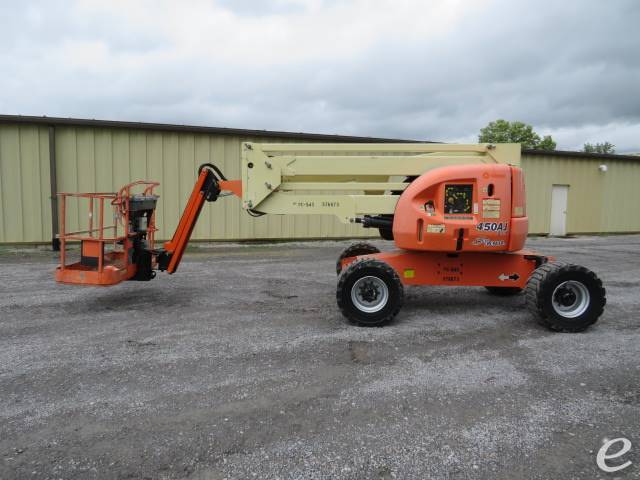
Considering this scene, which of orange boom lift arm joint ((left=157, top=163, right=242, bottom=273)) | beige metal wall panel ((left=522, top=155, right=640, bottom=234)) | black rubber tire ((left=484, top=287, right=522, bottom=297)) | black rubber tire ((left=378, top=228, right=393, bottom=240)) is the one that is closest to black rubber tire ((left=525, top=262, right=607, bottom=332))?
black rubber tire ((left=484, top=287, right=522, bottom=297))

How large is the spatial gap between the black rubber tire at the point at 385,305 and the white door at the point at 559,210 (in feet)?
45.4

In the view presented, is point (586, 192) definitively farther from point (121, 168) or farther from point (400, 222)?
point (121, 168)

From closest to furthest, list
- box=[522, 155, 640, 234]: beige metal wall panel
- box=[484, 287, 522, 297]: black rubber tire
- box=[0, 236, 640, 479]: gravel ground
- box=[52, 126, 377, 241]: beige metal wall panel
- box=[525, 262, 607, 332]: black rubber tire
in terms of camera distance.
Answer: box=[0, 236, 640, 479]: gravel ground < box=[525, 262, 607, 332]: black rubber tire < box=[484, 287, 522, 297]: black rubber tire < box=[52, 126, 377, 241]: beige metal wall panel < box=[522, 155, 640, 234]: beige metal wall panel

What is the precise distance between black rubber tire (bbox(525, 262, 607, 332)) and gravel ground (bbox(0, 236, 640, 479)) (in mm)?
208

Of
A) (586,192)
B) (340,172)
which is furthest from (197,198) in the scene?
(586,192)

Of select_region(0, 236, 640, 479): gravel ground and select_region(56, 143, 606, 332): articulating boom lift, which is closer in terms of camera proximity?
select_region(0, 236, 640, 479): gravel ground

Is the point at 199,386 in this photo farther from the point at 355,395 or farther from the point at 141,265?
the point at 141,265

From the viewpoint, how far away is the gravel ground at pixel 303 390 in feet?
9.18

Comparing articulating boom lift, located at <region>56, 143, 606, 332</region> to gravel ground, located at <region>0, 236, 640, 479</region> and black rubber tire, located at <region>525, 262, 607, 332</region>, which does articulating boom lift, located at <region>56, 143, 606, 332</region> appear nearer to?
black rubber tire, located at <region>525, 262, 607, 332</region>

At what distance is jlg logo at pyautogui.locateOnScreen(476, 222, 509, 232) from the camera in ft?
17.5

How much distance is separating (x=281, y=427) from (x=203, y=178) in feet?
13.2

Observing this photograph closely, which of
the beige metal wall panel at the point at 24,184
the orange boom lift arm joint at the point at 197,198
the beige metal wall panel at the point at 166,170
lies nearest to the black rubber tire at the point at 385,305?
the orange boom lift arm joint at the point at 197,198

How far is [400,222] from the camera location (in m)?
5.59

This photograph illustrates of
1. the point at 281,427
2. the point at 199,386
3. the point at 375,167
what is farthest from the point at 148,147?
the point at 281,427
